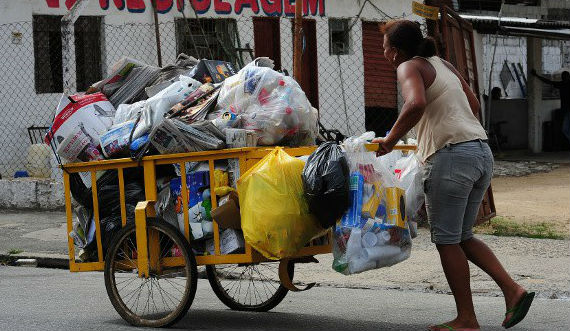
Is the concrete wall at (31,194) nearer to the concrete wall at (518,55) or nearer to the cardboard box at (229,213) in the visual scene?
the cardboard box at (229,213)

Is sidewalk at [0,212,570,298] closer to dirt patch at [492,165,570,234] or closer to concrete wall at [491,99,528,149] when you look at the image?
dirt patch at [492,165,570,234]

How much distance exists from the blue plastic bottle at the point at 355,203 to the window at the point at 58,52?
9337 mm

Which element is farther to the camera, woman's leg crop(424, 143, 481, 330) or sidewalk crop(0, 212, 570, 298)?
sidewalk crop(0, 212, 570, 298)

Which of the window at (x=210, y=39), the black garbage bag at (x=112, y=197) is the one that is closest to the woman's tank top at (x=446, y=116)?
the black garbage bag at (x=112, y=197)

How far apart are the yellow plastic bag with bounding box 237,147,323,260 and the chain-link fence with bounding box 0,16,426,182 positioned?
588 cm

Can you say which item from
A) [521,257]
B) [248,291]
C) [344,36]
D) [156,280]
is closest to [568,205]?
[521,257]

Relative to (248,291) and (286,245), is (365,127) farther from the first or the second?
(286,245)

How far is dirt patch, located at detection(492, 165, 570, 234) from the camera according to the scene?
11.6 meters

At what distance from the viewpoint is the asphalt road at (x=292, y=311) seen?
6.04m

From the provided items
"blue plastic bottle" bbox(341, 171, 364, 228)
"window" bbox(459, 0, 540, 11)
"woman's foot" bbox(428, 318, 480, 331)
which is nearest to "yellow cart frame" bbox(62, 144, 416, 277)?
"blue plastic bottle" bbox(341, 171, 364, 228)

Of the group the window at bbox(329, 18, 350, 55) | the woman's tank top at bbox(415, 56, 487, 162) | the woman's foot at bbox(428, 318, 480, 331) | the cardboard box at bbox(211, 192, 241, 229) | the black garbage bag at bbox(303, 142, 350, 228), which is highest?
the window at bbox(329, 18, 350, 55)

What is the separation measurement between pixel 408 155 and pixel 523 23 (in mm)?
13434

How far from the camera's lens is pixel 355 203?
5348 millimetres

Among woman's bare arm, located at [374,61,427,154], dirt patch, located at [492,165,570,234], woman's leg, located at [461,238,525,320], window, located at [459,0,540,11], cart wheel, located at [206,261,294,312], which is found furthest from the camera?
window, located at [459,0,540,11]
